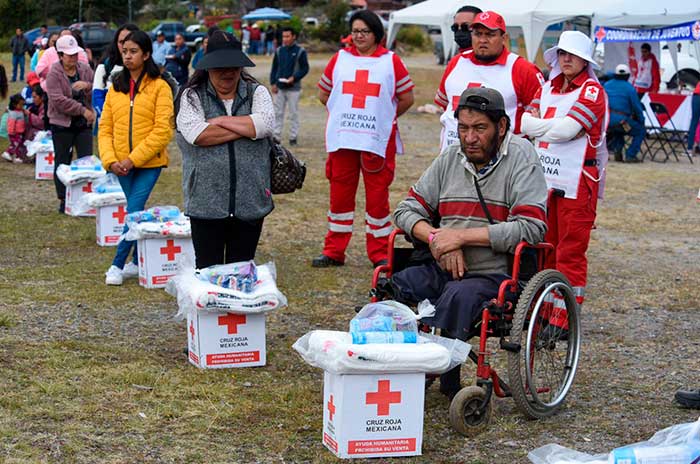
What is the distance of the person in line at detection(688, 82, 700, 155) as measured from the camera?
16.4m

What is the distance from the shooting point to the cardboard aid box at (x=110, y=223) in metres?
8.88

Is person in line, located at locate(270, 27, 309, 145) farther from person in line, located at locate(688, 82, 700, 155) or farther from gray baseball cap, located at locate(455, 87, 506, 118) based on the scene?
gray baseball cap, located at locate(455, 87, 506, 118)

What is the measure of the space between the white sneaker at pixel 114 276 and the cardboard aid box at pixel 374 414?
348 cm

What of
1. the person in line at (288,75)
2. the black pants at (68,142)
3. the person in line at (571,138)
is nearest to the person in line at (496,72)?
the person in line at (571,138)

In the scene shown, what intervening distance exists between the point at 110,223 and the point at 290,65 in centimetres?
829

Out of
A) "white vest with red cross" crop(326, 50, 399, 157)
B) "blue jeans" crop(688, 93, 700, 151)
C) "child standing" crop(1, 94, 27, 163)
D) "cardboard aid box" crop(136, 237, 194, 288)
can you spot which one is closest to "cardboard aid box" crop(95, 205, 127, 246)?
"cardboard aid box" crop(136, 237, 194, 288)

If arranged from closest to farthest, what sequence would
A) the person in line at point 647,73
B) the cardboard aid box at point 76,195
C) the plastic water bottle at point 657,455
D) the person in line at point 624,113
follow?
the plastic water bottle at point 657,455
the cardboard aid box at point 76,195
the person in line at point 624,113
the person in line at point 647,73

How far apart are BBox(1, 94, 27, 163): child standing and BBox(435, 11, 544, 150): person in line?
8.84m

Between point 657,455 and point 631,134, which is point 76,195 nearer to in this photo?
point 657,455

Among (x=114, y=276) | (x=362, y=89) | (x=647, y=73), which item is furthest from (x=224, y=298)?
(x=647, y=73)

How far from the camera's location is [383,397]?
14.1 feet

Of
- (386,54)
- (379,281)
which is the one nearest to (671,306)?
(386,54)

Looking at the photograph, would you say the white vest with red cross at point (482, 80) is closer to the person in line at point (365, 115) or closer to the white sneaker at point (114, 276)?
the person in line at point (365, 115)

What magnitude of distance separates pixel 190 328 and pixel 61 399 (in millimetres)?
884
